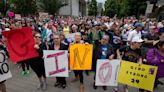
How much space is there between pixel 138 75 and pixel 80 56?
1.82 meters

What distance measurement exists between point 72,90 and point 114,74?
156 centimetres

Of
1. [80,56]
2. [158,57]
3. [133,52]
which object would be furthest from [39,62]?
[158,57]

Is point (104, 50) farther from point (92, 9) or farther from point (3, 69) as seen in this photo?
point (92, 9)

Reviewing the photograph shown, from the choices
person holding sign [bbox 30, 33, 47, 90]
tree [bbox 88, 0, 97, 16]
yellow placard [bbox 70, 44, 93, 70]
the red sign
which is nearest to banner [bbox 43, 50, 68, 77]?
yellow placard [bbox 70, 44, 93, 70]

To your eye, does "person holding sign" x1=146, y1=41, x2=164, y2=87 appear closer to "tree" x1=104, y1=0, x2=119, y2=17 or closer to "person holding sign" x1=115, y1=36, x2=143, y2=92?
"person holding sign" x1=115, y1=36, x2=143, y2=92

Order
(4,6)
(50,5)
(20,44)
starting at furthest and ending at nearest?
(50,5), (4,6), (20,44)

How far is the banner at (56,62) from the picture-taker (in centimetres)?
734

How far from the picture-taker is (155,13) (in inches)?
1581

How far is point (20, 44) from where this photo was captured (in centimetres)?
723

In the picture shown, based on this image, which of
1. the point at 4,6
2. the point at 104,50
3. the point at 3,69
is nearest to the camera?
the point at 3,69

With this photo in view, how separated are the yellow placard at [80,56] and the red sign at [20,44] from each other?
3.74 ft

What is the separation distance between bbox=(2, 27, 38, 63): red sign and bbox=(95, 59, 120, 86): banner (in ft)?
6.36

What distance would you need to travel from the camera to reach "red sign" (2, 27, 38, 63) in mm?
7043

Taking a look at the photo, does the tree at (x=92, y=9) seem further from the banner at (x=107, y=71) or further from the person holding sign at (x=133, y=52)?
the person holding sign at (x=133, y=52)
